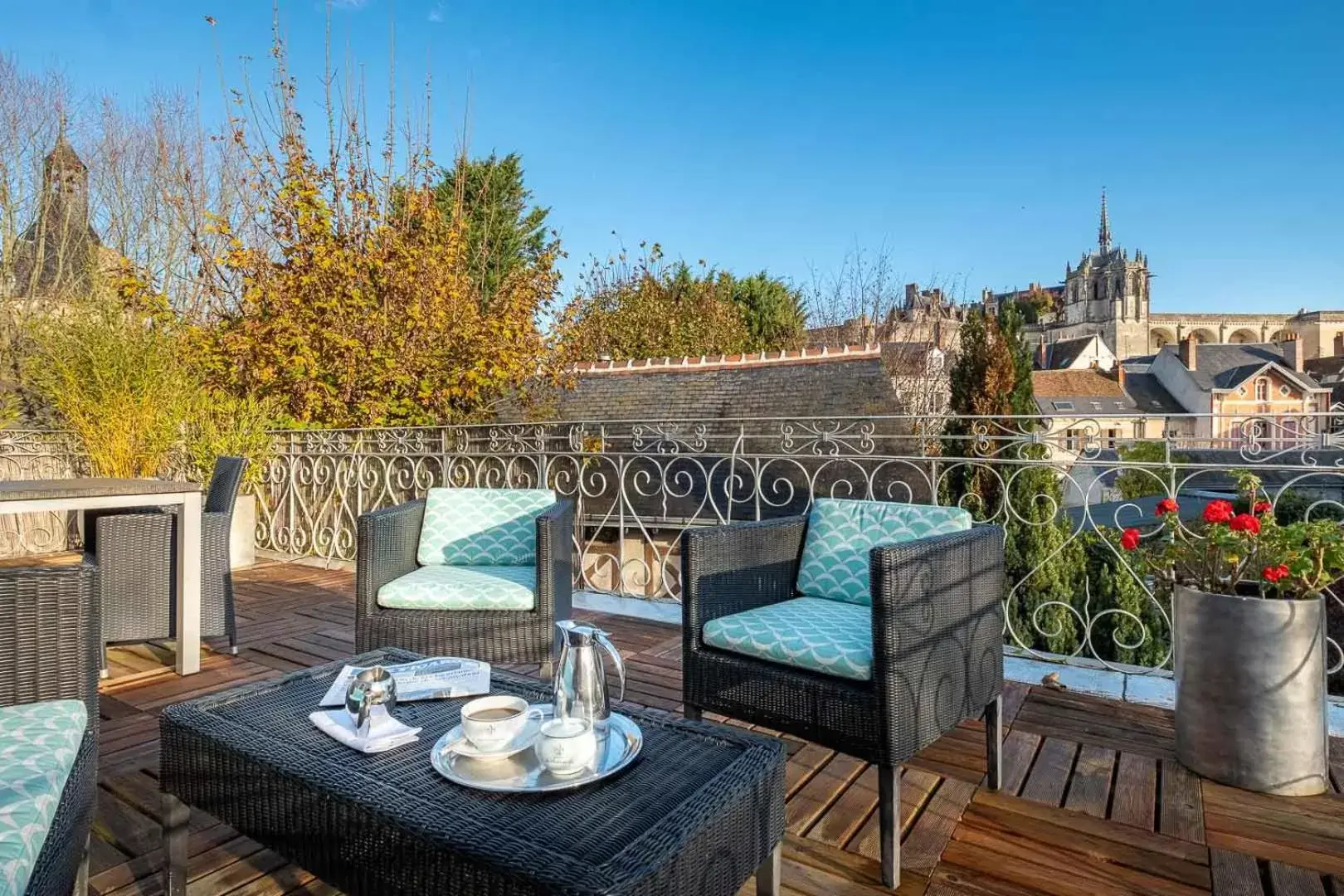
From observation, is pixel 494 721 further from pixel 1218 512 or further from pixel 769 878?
pixel 1218 512

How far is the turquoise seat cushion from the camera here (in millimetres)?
2514

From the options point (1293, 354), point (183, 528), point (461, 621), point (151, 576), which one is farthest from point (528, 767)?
point (1293, 354)

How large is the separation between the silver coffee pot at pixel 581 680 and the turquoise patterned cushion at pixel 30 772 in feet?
2.38

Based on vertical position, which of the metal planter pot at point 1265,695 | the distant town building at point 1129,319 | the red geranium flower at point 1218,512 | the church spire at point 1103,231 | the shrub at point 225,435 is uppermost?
the church spire at point 1103,231

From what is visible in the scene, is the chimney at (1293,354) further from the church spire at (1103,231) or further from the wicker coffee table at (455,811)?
the wicker coffee table at (455,811)

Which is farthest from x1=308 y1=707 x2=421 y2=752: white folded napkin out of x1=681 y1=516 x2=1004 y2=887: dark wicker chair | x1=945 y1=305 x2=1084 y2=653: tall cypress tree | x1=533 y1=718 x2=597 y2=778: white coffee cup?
x1=945 y1=305 x2=1084 y2=653: tall cypress tree

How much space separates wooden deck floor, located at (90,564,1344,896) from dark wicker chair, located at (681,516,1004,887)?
147mm

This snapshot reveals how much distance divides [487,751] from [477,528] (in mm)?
1749

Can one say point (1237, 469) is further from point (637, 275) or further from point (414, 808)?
point (637, 275)

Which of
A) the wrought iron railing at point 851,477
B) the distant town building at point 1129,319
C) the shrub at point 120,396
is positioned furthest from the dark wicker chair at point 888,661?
the distant town building at point 1129,319

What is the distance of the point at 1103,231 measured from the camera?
222ft

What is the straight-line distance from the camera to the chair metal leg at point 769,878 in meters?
1.37

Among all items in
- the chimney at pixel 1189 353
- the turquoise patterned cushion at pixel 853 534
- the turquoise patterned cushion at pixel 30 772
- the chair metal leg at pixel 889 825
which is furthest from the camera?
the chimney at pixel 1189 353

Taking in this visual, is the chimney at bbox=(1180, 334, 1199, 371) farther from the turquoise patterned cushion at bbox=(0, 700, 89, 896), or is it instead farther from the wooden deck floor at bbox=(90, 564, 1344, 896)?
the turquoise patterned cushion at bbox=(0, 700, 89, 896)
